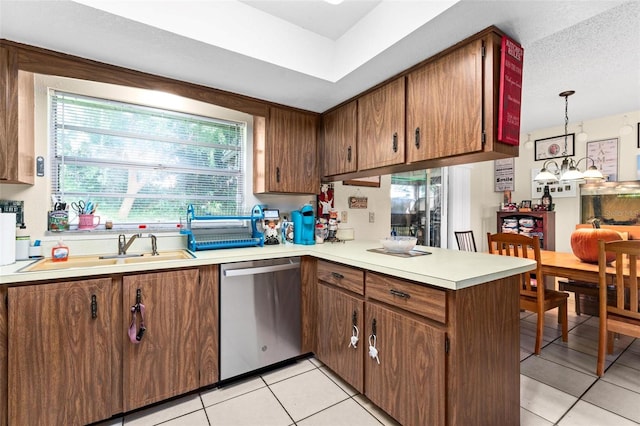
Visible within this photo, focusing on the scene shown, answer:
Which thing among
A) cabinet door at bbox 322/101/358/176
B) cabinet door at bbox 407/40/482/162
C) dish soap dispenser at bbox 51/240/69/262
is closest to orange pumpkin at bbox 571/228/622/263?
cabinet door at bbox 407/40/482/162

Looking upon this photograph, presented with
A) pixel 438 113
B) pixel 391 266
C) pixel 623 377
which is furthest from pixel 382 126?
pixel 623 377

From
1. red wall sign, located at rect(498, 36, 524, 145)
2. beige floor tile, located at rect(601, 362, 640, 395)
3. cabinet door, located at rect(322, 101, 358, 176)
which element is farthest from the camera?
cabinet door, located at rect(322, 101, 358, 176)

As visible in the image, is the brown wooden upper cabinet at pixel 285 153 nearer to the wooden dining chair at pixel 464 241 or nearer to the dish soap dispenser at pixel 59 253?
the dish soap dispenser at pixel 59 253

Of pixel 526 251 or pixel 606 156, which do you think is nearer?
pixel 526 251

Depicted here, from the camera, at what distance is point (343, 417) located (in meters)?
1.69

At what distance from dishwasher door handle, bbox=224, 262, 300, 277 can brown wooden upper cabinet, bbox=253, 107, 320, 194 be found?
73 cm

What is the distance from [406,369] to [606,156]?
425cm

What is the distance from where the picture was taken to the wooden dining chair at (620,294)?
75.4 inches

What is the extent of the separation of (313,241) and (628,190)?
3989 mm

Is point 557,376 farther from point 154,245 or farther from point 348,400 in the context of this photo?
point 154,245

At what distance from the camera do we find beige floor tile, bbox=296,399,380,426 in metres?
1.64

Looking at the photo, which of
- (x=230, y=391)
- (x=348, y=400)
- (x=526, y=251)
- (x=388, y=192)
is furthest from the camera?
(x=388, y=192)

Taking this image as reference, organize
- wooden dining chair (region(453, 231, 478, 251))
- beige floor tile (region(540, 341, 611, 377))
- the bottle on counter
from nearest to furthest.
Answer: beige floor tile (region(540, 341, 611, 377)) < wooden dining chair (region(453, 231, 478, 251)) < the bottle on counter

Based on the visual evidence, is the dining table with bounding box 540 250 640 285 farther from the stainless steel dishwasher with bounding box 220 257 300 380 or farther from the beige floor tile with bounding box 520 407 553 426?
the stainless steel dishwasher with bounding box 220 257 300 380
